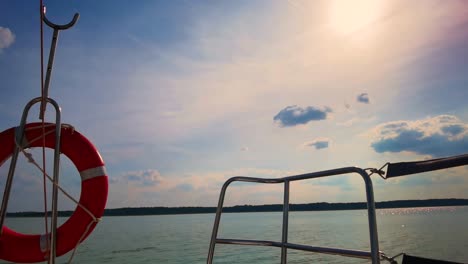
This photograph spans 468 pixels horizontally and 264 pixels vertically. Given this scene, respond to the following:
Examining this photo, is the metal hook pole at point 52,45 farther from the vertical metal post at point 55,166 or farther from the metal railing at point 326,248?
the metal railing at point 326,248

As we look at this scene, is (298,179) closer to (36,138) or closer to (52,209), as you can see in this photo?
(52,209)

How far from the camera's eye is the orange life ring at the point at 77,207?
2.56m

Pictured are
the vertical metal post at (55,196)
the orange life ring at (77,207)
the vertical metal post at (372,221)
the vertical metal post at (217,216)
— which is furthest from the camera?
the orange life ring at (77,207)

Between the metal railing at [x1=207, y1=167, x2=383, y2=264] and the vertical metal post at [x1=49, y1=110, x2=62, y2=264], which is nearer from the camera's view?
the metal railing at [x1=207, y1=167, x2=383, y2=264]

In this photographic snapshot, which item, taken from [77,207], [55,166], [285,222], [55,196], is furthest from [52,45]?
[285,222]

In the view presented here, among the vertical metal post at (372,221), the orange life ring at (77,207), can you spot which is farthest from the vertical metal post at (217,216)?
the vertical metal post at (372,221)

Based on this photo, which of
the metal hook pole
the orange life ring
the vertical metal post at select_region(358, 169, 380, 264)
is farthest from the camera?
the orange life ring

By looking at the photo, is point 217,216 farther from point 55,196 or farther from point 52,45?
point 52,45

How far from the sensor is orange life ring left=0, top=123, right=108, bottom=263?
2559 mm

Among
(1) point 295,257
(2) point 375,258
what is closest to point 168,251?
(1) point 295,257

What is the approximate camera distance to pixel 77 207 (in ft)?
8.54

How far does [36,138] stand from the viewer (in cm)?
235

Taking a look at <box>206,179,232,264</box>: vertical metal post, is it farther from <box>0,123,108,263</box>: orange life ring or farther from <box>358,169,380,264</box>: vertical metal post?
<box>358,169,380,264</box>: vertical metal post

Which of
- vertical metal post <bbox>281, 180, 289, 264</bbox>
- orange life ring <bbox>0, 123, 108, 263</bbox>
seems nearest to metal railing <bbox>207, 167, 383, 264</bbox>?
vertical metal post <bbox>281, 180, 289, 264</bbox>
